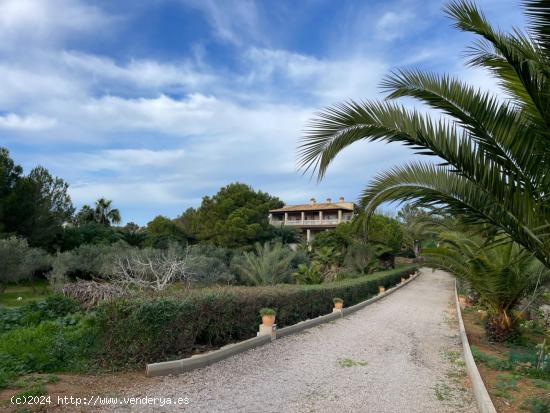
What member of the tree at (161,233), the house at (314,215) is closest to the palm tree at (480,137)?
the tree at (161,233)

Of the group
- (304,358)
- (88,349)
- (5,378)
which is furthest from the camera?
(304,358)

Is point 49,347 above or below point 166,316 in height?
below

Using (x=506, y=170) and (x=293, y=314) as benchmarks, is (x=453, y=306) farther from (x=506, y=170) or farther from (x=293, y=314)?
(x=506, y=170)

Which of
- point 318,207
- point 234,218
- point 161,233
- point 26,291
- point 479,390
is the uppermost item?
point 318,207

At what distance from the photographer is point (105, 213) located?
2302 inches

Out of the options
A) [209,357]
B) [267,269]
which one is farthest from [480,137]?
[267,269]

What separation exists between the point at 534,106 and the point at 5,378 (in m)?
6.22

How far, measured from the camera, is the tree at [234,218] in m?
36.7

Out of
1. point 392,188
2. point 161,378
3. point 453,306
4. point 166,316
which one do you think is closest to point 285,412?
point 161,378

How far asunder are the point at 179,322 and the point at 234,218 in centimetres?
3078

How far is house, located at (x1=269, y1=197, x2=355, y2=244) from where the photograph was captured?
57616 millimetres

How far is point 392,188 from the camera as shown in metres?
5.39

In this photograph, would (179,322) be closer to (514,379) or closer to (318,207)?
(514,379)

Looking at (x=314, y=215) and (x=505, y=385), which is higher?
(x=314, y=215)
